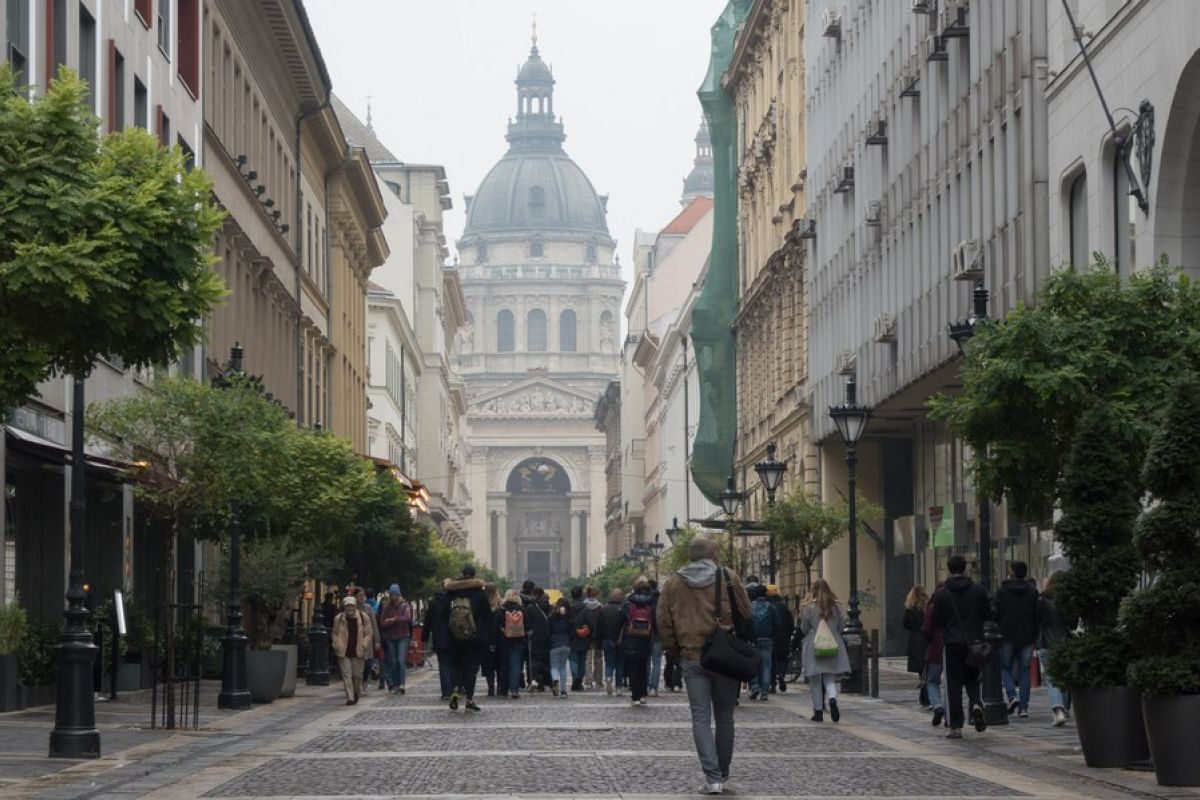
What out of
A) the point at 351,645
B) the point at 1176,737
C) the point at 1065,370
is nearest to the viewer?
the point at 1176,737

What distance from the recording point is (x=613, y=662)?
113ft

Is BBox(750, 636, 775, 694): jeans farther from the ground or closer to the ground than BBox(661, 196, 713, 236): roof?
closer to the ground

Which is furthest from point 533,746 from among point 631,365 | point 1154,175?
point 631,365

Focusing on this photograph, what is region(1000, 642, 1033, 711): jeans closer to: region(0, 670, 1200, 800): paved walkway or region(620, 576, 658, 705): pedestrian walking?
region(0, 670, 1200, 800): paved walkway

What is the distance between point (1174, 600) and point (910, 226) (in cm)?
2454

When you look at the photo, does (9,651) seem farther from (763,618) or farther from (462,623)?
(763,618)

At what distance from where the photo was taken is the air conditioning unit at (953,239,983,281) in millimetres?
33406

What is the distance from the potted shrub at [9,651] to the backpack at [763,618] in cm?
966

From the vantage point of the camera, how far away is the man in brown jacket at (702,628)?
15.9 m

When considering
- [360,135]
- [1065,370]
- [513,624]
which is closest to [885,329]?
[513,624]

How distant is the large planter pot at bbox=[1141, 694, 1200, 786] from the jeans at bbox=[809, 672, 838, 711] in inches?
377

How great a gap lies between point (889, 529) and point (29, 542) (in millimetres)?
23797

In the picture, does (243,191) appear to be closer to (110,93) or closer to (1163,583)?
(110,93)

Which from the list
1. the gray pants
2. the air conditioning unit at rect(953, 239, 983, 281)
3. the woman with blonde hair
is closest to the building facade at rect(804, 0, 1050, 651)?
the air conditioning unit at rect(953, 239, 983, 281)
